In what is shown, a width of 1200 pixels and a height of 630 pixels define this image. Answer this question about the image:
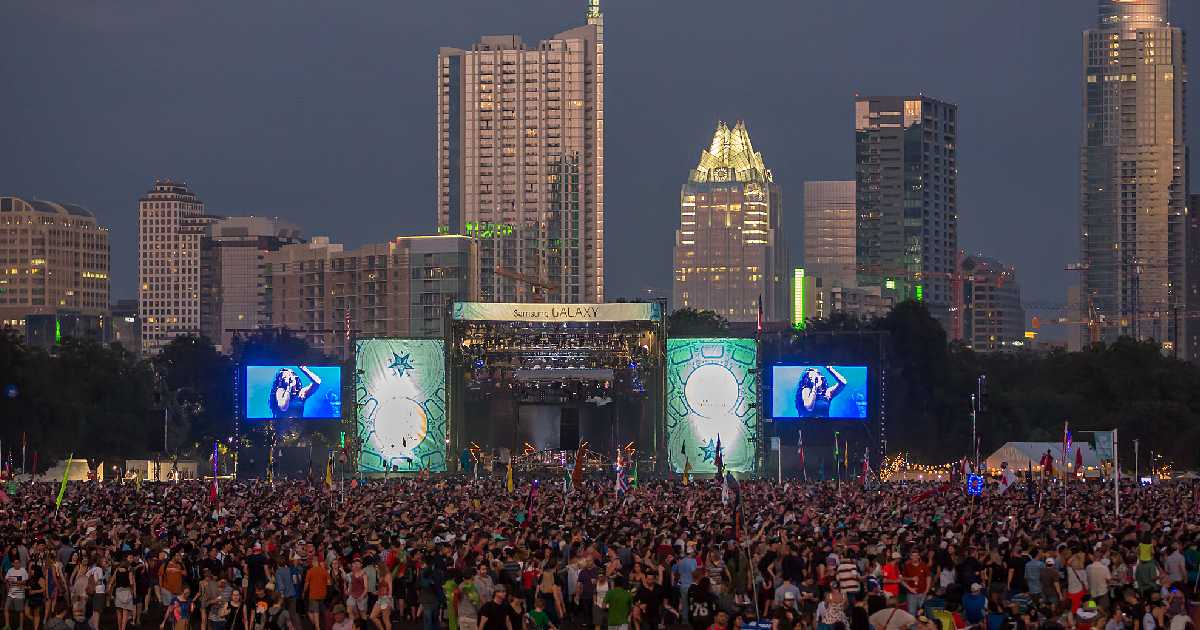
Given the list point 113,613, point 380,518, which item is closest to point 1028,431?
point 380,518

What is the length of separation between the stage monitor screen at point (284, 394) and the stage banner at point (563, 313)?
21.9 feet

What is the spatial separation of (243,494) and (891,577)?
28.1 meters

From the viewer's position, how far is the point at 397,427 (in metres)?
65.3

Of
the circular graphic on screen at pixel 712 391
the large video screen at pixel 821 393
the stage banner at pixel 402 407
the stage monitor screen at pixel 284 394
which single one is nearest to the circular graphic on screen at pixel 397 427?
the stage banner at pixel 402 407

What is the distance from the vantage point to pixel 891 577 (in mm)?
21328

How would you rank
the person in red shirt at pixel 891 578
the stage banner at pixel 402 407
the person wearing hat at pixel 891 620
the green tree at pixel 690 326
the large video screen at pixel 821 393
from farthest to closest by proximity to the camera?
the green tree at pixel 690 326 → the large video screen at pixel 821 393 → the stage banner at pixel 402 407 → the person in red shirt at pixel 891 578 → the person wearing hat at pixel 891 620

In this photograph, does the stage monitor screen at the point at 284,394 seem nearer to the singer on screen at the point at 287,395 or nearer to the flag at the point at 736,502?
the singer on screen at the point at 287,395

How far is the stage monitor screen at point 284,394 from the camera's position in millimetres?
67062

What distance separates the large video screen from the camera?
6631cm

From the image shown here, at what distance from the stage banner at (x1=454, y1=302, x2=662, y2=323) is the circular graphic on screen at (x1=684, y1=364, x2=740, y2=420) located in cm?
267

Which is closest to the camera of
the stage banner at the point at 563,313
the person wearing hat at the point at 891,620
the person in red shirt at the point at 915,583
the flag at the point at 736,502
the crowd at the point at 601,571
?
the person wearing hat at the point at 891,620

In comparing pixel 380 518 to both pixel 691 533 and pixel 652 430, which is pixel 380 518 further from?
pixel 652 430

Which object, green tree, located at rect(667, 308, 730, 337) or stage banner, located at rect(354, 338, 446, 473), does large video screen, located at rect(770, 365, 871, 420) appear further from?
green tree, located at rect(667, 308, 730, 337)

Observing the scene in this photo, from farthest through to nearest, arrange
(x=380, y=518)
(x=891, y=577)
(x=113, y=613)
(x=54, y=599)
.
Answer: (x=380, y=518) → (x=113, y=613) → (x=54, y=599) → (x=891, y=577)
